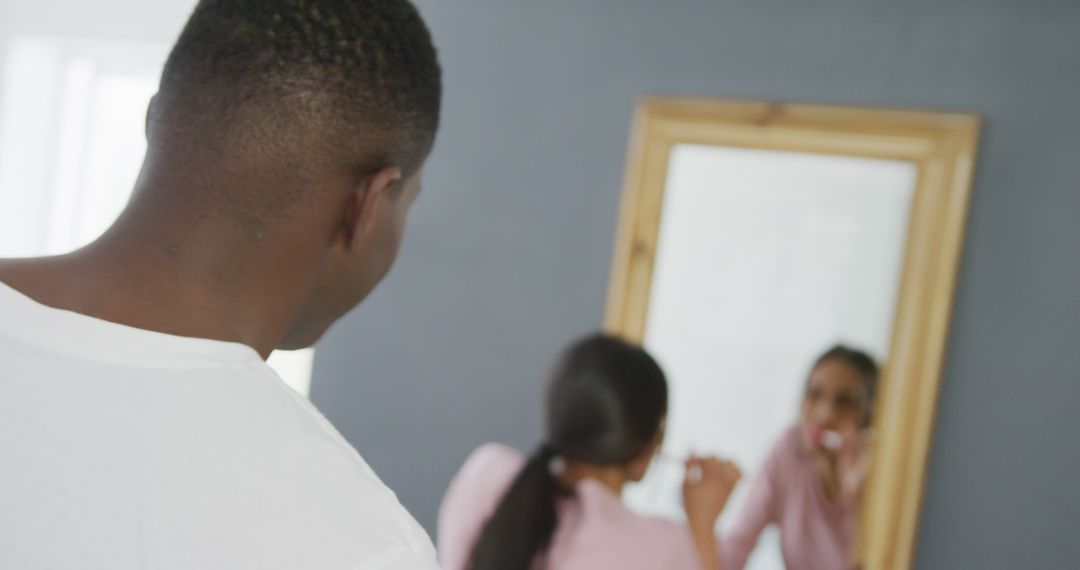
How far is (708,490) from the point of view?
1172 millimetres

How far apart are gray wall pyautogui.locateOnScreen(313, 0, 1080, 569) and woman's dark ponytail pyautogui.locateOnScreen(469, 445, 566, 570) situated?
46 cm

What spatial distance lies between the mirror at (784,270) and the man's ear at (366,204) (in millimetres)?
934

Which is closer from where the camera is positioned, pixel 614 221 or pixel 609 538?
pixel 609 538

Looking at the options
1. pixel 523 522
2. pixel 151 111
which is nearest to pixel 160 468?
pixel 151 111

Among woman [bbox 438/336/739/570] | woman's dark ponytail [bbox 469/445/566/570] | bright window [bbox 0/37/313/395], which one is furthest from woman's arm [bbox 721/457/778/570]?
bright window [bbox 0/37/313/395]

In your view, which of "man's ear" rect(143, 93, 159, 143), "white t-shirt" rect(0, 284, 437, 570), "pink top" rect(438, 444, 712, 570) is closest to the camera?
"white t-shirt" rect(0, 284, 437, 570)

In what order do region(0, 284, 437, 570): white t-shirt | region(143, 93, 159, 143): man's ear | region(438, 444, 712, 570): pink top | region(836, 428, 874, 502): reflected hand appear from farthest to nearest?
1. region(836, 428, 874, 502): reflected hand
2. region(438, 444, 712, 570): pink top
3. region(143, 93, 159, 143): man's ear
4. region(0, 284, 437, 570): white t-shirt

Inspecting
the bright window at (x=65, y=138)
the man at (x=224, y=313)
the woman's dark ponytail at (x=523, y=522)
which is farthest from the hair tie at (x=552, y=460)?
the bright window at (x=65, y=138)

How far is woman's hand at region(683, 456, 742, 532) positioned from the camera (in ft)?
3.76

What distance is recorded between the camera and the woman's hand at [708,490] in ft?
3.76

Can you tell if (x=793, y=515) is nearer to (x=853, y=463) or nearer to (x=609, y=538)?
(x=853, y=463)

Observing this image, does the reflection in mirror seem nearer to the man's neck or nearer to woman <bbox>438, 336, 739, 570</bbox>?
woman <bbox>438, 336, 739, 570</bbox>

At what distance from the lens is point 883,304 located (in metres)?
1.25

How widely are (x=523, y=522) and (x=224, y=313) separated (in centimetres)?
61
